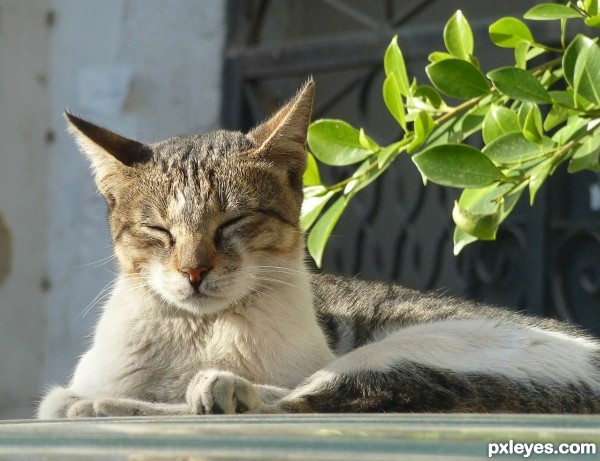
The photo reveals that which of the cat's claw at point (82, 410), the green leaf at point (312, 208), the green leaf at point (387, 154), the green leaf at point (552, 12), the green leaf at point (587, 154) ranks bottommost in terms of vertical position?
the cat's claw at point (82, 410)

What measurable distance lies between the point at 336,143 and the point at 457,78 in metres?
0.29

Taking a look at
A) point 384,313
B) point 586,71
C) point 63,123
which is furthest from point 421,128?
point 63,123

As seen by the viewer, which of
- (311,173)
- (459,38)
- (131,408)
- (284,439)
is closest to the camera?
(284,439)

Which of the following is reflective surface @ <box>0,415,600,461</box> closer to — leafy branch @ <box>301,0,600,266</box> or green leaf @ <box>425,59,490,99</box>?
leafy branch @ <box>301,0,600,266</box>

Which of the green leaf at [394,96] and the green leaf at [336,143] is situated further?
the green leaf at [336,143]

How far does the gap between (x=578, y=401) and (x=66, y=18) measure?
10.6 feet

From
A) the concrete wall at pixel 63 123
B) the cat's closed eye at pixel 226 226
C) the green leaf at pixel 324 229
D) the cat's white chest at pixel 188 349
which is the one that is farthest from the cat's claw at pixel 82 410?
the concrete wall at pixel 63 123

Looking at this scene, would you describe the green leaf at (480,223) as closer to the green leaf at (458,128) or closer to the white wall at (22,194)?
the green leaf at (458,128)

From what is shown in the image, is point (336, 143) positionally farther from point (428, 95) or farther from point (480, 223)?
point (480, 223)

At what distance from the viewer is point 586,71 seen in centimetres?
147

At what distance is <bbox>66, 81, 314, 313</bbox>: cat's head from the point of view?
176 cm

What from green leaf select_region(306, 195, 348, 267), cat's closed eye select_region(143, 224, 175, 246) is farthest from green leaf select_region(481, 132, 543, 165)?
cat's closed eye select_region(143, 224, 175, 246)

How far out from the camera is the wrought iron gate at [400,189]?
3.52m

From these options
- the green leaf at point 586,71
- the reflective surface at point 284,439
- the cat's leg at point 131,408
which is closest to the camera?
the reflective surface at point 284,439
